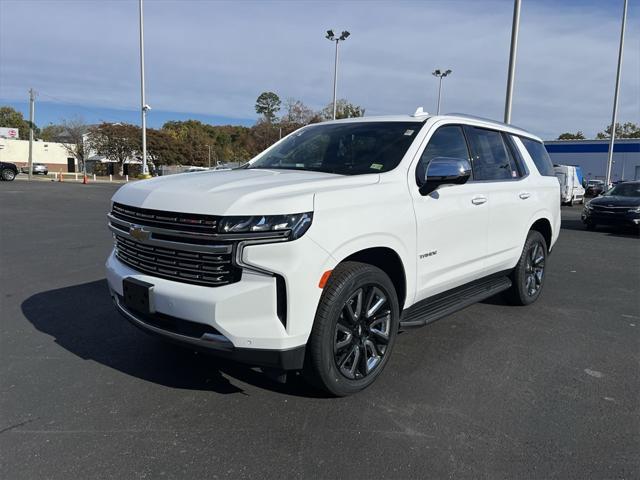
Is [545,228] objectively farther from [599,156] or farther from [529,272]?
[599,156]

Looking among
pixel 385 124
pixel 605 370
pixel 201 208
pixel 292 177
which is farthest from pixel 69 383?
pixel 605 370

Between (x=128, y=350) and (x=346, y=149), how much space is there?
2.47m

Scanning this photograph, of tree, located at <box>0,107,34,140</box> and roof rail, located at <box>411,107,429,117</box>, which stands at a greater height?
tree, located at <box>0,107,34,140</box>

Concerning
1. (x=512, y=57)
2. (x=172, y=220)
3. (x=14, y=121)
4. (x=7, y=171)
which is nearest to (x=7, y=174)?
(x=7, y=171)

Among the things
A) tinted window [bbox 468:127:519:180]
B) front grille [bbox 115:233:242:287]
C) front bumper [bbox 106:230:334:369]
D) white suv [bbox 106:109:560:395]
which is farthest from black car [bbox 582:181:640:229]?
front grille [bbox 115:233:242:287]

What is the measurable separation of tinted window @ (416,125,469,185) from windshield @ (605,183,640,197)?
507 inches

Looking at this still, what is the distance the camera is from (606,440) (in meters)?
2.91

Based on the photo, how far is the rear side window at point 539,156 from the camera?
5750 mm

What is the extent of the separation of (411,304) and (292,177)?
1.30 metres

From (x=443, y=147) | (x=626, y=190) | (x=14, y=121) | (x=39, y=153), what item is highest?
(x=14, y=121)

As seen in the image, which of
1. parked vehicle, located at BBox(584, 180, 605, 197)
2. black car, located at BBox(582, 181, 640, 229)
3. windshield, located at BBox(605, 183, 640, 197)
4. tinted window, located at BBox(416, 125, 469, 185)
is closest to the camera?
tinted window, located at BBox(416, 125, 469, 185)

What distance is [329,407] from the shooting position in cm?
324

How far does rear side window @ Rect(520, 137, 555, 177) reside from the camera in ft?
18.9

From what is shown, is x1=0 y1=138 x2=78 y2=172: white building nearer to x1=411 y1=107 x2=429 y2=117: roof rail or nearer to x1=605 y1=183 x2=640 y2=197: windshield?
x1=605 y1=183 x2=640 y2=197: windshield
